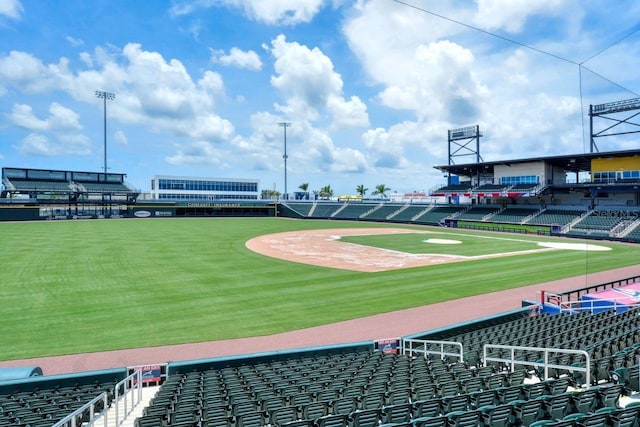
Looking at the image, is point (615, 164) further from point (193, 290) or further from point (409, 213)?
point (193, 290)

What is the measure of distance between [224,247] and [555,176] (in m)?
55.9

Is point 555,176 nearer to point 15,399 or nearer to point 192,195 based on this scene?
point 15,399

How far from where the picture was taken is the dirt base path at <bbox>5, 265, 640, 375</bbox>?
48.9ft

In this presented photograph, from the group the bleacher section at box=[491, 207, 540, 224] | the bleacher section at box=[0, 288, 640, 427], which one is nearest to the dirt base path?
the bleacher section at box=[0, 288, 640, 427]

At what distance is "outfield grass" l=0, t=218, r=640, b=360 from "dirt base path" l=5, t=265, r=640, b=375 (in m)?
0.70

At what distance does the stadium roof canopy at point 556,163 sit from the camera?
5897 centimetres

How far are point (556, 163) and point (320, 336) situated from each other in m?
65.0

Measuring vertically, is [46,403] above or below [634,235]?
below

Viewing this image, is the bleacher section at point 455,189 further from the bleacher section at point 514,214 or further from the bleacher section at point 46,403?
the bleacher section at point 46,403

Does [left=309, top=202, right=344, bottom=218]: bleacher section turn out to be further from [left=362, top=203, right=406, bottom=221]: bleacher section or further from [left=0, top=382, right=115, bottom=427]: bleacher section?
[left=0, top=382, right=115, bottom=427]: bleacher section

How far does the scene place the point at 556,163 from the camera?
6794 cm

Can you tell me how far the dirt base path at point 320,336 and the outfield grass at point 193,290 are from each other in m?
0.70

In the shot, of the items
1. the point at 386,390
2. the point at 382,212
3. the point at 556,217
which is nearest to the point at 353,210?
the point at 382,212

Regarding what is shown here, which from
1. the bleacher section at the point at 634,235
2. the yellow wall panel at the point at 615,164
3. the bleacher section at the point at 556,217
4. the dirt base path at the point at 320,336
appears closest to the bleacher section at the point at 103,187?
the bleacher section at the point at 556,217
